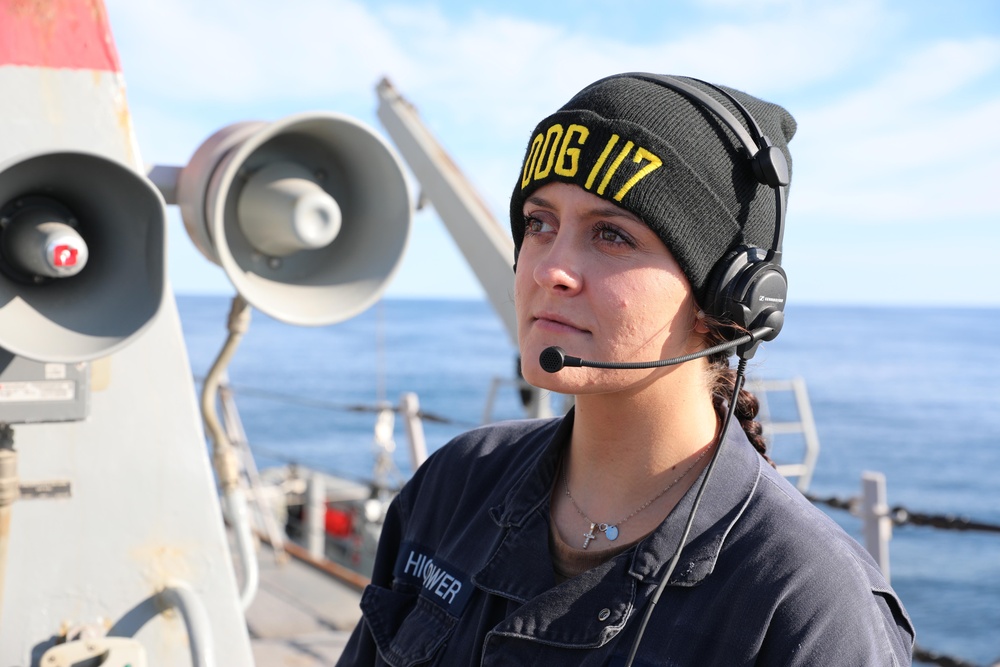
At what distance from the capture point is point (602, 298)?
1371mm

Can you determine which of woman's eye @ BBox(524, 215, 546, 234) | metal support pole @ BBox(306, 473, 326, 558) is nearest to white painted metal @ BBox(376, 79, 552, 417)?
metal support pole @ BBox(306, 473, 326, 558)

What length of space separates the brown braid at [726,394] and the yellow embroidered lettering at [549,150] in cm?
33

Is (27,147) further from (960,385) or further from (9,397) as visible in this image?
(960,385)

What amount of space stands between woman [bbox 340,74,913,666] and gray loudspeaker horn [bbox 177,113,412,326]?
1.43ft

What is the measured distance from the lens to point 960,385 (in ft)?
265

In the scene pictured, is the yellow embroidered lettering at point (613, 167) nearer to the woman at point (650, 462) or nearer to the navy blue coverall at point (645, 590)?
the woman at point (650, 462)

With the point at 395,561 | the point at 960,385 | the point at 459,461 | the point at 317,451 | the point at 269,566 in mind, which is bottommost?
the point at 960,385

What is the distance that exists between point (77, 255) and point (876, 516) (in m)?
2.95

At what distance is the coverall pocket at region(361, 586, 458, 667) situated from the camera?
1517 millimetres

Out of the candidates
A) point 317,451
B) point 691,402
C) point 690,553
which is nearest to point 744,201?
point 691,402

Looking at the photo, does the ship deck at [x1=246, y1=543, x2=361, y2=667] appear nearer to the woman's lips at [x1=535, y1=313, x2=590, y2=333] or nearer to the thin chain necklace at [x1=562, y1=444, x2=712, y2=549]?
the thin chain necklace at [x1=562, y1=444, x2=712, y2=549]

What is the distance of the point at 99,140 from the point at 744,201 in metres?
1.22

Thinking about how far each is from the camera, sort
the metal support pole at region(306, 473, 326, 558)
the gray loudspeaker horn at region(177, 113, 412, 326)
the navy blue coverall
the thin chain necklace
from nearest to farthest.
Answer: the navy blue coverall < the thin chain necklace < the gray loudspeaker horn at region(177, 113, 412, 326) < the metal support pole at region(306, 473, 326, 558)

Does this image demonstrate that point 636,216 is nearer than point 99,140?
Yes
